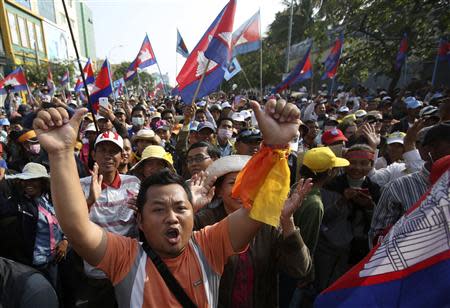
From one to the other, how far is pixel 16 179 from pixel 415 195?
3.06 meters

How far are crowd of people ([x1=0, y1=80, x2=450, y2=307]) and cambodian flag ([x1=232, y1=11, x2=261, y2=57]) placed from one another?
4036 mm

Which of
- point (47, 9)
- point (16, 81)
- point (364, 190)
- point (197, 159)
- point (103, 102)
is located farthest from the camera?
point (47, 9)

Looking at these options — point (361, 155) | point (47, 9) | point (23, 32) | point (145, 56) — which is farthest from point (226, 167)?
point (47, 9)

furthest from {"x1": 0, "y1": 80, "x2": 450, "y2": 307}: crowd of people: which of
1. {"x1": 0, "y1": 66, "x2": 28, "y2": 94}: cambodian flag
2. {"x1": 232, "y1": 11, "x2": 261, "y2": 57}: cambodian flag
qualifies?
{"x1": 0, "y1": 66, "x2": 28, "y2": 94}: cambodian flag

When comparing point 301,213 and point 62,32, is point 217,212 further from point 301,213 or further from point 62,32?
point 62,32

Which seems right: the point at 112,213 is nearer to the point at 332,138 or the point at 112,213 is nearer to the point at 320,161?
the point at 320,161

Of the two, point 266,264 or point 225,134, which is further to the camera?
point 225,134

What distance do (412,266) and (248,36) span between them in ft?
24.5

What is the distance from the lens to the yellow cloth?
1549 mm

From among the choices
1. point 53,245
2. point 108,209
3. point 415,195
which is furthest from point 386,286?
point 53,245

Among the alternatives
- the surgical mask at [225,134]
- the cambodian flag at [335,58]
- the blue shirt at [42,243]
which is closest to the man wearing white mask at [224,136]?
the surgical mask at [225,134]

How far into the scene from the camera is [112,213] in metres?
2.71

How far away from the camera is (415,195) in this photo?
2.46 metres

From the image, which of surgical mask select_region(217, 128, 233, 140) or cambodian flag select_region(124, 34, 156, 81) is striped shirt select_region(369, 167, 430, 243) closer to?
surgical mask select_region(217, 128, 233, 140)
